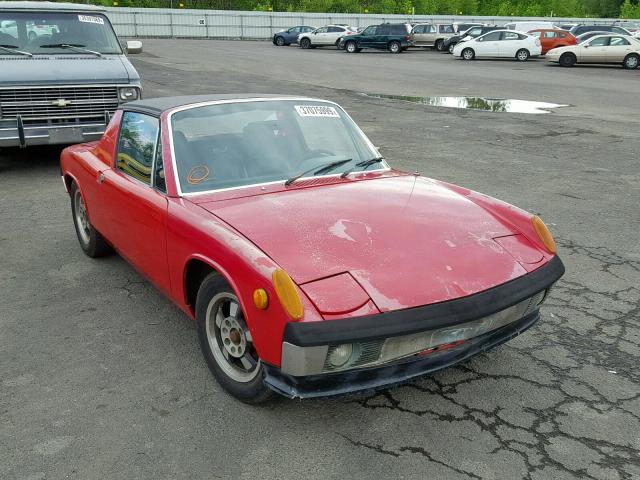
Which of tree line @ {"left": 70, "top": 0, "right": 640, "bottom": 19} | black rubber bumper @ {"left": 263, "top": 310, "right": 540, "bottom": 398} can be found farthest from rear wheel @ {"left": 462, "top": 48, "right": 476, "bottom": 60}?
tree line @ {"left": 70, "top": 0, "right": 640, "bottom": 19}

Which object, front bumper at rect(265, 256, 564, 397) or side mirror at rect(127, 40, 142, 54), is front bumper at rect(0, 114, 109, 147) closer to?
side mirror at rect(127, 40, 142, 54)

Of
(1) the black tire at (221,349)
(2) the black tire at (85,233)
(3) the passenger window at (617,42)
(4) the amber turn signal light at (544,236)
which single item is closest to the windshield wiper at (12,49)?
(2) the black tire at (85,233)

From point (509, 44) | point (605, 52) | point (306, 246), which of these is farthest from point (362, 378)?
point (509, 44)

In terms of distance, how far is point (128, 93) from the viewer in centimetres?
829

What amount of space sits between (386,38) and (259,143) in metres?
33.8

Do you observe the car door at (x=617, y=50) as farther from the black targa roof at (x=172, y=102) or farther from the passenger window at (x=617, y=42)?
the black targa roof at (x=172, y=102)

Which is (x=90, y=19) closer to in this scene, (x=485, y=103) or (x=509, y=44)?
(x=485, y=103)

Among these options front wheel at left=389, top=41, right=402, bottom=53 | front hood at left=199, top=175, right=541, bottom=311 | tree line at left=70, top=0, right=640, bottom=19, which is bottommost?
front hood at left=199, top=175, right=541, bottom=311

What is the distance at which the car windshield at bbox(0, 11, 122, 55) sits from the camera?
26.7 ft

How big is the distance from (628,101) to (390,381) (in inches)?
609

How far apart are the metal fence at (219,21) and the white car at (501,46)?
2102 centimetres

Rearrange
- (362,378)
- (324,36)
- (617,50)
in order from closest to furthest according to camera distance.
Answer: (362,378), (617,50), (324,36)

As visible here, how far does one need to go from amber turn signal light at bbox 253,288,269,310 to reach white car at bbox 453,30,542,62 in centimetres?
3063

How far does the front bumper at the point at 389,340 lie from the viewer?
2555mm
